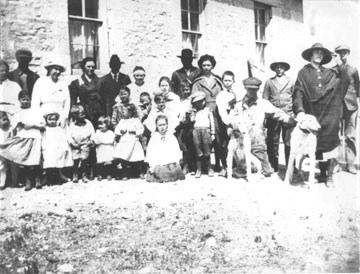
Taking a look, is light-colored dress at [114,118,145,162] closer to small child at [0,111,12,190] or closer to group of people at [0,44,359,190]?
group of people at [0,44,359,190]

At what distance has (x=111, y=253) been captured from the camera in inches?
137

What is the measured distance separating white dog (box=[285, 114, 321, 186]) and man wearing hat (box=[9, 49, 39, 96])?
3.22 meters

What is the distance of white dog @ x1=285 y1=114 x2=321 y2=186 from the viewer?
180 inches

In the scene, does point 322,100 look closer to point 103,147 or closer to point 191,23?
point 191,23

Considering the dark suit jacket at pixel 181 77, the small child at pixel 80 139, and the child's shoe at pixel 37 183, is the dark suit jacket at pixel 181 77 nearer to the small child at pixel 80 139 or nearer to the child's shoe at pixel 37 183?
the small child at pixel 80 139

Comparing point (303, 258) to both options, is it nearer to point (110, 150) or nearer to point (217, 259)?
point (217, 259)

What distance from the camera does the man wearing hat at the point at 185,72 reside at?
5.38m

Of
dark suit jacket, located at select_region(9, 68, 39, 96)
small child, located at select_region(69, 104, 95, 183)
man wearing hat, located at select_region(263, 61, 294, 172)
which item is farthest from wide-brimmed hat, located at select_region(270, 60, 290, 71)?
dark suit jacket, located at select_region(9, 68, 39, 96)

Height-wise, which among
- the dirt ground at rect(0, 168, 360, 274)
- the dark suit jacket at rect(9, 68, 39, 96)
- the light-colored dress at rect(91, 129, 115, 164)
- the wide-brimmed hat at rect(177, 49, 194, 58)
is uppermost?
the wide-brimmed hat at rect(177, 49, 194, 58)

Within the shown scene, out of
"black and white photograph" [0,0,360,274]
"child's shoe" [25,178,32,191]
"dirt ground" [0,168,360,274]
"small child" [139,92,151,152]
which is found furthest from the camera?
"small child" [139,92,151,152]

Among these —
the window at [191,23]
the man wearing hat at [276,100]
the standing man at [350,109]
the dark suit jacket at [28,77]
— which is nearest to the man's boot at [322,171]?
the standing man at [350,109]

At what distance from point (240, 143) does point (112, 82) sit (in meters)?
1.90

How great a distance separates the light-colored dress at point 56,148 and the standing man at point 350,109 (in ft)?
11.8

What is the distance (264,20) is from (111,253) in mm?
4624
